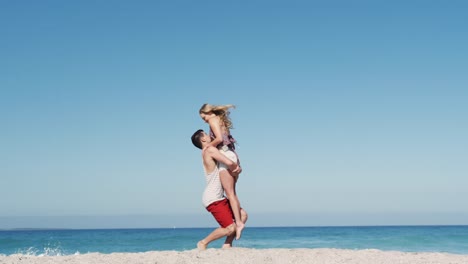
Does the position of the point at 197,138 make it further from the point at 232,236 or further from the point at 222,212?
the point at 232,236

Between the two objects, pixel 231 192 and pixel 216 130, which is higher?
pixel 216 130

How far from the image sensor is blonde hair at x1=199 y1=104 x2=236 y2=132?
27.4 feet

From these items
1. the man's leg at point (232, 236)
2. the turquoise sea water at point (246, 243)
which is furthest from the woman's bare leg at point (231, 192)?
the turquoise sea water at point (246, 243)

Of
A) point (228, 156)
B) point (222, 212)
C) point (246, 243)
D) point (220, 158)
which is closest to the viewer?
point (220, 158)

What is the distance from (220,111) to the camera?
8.38m

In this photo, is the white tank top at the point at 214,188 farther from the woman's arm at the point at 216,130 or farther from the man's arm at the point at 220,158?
the woman's arm at the point at 216,130

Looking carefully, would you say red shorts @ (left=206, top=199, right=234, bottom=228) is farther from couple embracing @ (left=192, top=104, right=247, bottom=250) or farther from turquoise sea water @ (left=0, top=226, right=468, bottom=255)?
turquoise sea water @ (left=0, top=226, right=468, bottom=255)

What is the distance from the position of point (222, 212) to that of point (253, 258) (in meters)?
1.30

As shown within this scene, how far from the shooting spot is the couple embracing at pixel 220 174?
827cm

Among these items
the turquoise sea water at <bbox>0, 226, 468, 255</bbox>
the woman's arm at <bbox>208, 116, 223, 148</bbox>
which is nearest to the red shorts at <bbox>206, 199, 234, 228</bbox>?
the woman's arm at <bbox>208, 116, 223, 148</bbox>

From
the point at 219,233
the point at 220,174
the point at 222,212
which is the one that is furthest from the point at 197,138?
the point at 219,233

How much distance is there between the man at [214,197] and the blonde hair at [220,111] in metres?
0.31

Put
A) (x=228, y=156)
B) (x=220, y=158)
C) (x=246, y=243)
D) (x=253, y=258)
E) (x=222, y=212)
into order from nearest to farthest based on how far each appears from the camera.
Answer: (x=253, y=258) → (x=220, y=158) → (x=228, y=156) → (x=222, y=212) → (x=246, y=243)

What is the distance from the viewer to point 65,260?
7.38 metres
